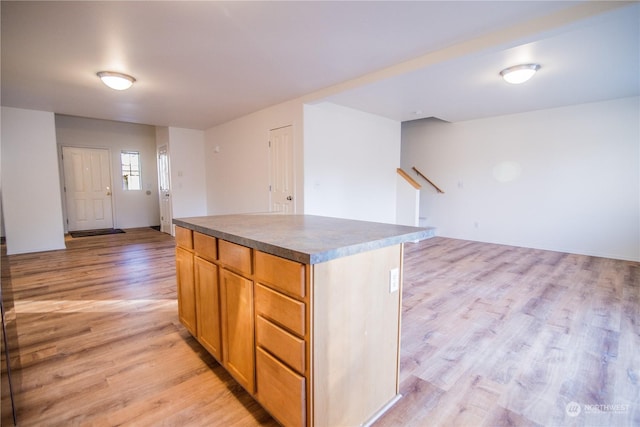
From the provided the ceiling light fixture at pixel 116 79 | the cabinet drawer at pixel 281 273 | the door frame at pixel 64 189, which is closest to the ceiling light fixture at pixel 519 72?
the cabinet drawer at pixel 281 273

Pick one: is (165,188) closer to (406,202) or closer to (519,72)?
(406,202)

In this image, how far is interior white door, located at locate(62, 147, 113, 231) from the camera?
22.2 ft

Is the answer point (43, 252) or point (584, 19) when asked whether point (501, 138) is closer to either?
point (584, 19)

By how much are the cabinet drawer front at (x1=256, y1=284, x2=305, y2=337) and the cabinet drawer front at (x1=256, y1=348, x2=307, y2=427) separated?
194 mm

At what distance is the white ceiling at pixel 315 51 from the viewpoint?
6.81ft

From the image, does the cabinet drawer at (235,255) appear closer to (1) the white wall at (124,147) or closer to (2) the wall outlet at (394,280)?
(2) the wall outlet at (394,280)

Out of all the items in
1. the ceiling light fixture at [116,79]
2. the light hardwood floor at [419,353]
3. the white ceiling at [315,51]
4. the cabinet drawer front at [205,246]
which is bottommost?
the light hardwood floor at [419,353]

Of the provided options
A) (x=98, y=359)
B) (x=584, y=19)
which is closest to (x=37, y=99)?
(x=98, y=359)

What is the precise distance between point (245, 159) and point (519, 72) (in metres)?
4.06

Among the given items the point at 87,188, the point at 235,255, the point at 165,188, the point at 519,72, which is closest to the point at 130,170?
the point at 87,188

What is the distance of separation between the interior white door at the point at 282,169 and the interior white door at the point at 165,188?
2857mm

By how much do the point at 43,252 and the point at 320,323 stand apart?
587 cm

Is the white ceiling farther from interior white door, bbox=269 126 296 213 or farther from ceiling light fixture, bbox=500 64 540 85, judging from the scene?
interior white door, bbox=269 126 296 213

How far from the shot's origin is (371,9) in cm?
205
